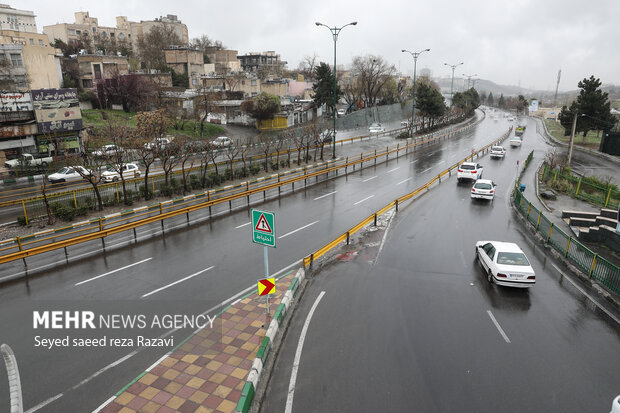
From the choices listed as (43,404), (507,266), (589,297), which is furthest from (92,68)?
(589,297)

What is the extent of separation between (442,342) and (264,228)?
5.41 metres

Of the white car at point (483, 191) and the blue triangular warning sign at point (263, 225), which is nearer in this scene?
the blue triangular warning sign at point (263, 225)

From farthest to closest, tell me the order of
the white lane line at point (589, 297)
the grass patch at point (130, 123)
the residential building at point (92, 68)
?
1. the residential building at point (92, 68)
2. the grass patch at point (130, 123)
3. the white lane line at point (589, 297)

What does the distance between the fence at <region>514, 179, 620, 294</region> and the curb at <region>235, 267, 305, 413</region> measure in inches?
400

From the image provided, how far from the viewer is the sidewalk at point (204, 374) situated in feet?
24.8

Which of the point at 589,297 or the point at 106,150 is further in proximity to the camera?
the point at 106,150

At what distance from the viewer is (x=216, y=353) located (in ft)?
30.1

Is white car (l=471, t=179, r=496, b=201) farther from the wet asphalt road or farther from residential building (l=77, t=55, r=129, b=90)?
residential building (l=77, t=55, r=129, b=90)

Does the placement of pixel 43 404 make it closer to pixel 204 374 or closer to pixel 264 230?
pixel 204 374

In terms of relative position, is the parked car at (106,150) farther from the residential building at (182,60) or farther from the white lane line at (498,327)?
the residential building at (182,60)

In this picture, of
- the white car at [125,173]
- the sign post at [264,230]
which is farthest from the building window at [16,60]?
the sign post at [264,230]

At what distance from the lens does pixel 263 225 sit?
389 inches

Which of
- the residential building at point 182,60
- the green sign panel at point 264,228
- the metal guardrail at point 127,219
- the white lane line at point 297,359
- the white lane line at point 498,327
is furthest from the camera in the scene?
the residential building at point 182,60

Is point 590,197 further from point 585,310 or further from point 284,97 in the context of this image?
Answer: point 284,97
